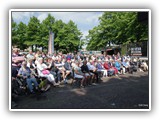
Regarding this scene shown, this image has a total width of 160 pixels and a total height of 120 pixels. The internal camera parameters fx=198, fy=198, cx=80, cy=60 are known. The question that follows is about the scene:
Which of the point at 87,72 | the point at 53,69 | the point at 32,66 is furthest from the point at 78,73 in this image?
the point at 32,66

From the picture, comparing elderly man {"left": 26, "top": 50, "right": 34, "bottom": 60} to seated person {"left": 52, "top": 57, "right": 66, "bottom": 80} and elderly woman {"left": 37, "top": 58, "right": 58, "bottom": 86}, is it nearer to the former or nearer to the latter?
elderly woman {"left": 37, "top": 58, "right": 58, "bottom": 86}

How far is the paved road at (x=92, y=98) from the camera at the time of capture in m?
4.45

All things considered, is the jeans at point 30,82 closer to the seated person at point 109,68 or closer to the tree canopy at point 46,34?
the tree canopy at point 46,34

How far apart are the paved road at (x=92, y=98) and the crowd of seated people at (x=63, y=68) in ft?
0.95

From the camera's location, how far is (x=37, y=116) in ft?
14.2

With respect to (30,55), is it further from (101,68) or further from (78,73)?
(101,68)

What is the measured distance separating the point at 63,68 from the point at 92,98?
1.99m

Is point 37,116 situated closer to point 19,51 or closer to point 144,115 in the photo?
point 19,51

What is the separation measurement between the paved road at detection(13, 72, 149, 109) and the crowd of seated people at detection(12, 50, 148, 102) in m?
0.29

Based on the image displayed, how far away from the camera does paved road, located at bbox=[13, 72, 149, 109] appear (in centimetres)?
445

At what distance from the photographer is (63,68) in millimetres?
6488

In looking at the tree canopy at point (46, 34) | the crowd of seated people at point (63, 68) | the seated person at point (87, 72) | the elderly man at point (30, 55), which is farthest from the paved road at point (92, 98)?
the tree canopy at point (46, 34)
